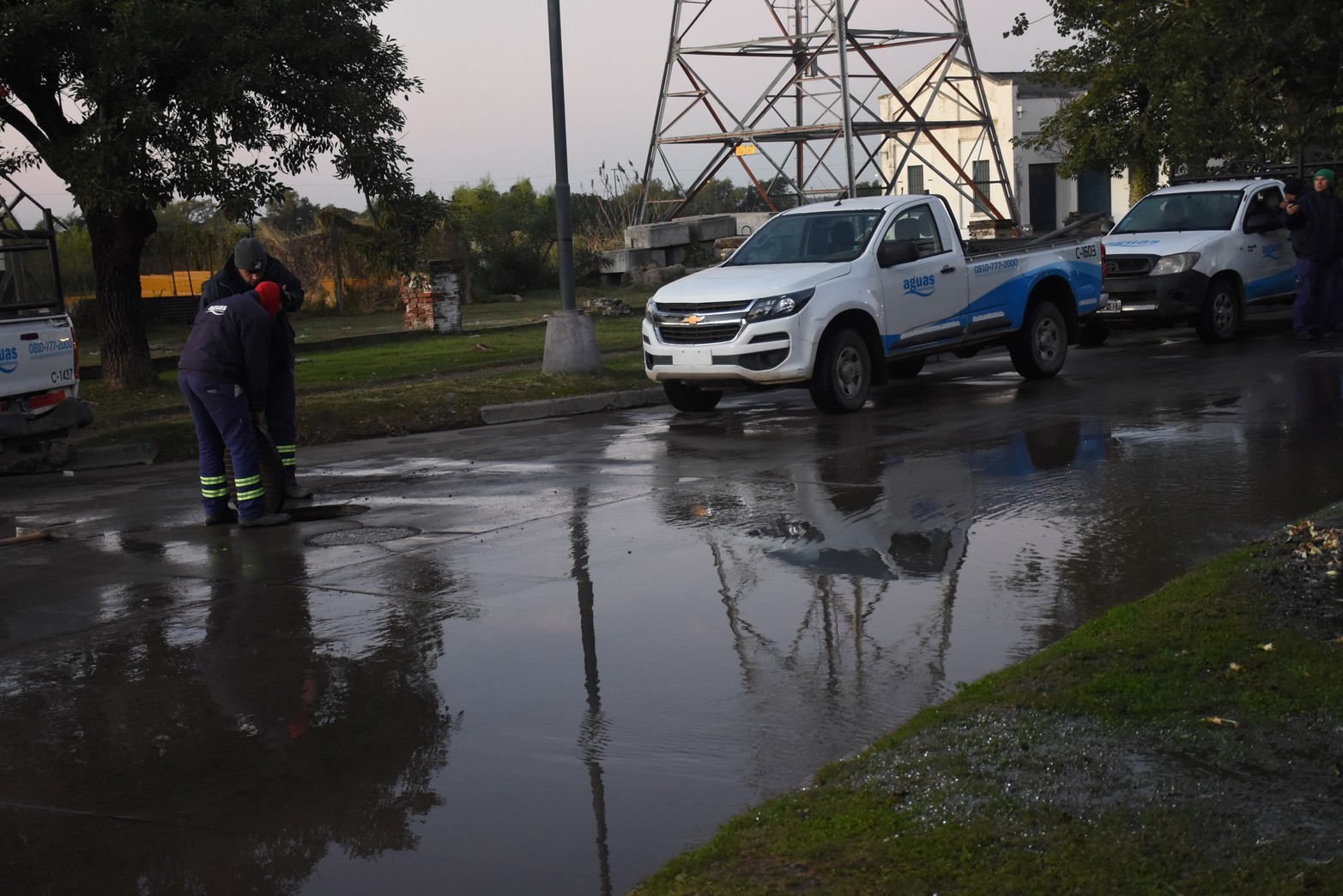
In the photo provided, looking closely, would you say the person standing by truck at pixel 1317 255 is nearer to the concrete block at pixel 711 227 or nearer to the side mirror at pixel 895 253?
the side mirror at pixel 895 253

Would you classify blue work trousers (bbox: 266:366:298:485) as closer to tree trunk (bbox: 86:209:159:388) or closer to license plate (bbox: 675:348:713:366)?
license plate (bbox: 675:348:713:366)

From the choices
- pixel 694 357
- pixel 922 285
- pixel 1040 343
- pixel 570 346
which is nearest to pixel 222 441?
pixel 694 357

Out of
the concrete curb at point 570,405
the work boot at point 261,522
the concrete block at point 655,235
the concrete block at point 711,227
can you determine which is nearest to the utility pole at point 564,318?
the concrete curb at point 570,405

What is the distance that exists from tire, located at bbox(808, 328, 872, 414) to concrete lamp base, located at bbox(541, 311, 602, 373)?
4121 mm

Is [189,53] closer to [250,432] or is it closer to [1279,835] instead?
[250,432]

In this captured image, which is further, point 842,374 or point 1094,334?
point 1094,334

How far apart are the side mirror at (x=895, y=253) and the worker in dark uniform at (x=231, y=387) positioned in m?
6.49

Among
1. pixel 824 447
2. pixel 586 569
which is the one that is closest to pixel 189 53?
pixel 824 447

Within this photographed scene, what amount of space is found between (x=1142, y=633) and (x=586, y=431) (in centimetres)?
892

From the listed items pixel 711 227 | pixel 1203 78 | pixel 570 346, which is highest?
pixel 1203 78

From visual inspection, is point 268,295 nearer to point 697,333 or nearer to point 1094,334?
point 697,333

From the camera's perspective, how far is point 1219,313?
18.8 m

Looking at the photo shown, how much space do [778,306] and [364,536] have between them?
5480 mm

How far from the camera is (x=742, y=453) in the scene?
11.8 m
